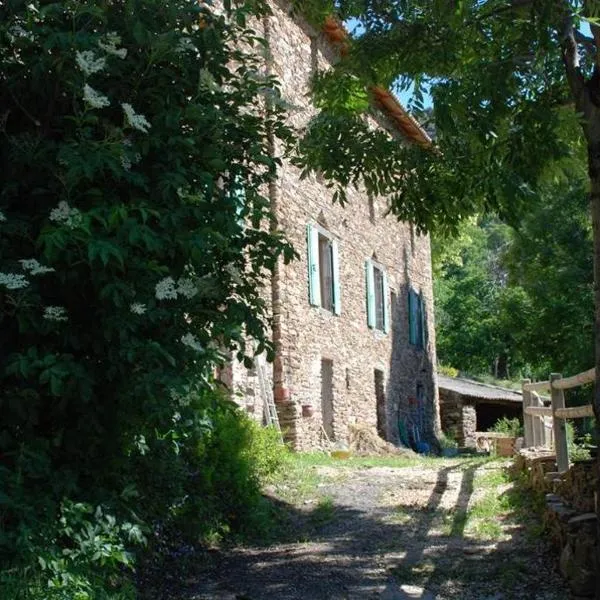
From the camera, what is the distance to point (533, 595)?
238 inches

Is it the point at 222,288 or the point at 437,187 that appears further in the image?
the point at 437,187

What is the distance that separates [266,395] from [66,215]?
9.16 m

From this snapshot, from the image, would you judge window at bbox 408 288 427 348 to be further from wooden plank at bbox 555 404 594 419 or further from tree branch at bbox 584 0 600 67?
tree branch at bbox 584 0 600 67

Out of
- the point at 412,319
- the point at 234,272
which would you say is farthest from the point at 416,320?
the point at 234,272

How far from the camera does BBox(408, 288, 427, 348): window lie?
22172 millimetres

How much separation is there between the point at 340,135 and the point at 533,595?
12.8 feet

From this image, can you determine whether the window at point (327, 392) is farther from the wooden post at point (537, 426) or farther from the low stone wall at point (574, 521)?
the low stone wall at point (574, 521)

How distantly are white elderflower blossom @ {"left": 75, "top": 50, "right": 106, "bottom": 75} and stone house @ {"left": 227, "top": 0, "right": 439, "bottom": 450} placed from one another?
652 cm

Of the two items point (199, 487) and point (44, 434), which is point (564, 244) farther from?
point (44, 434)

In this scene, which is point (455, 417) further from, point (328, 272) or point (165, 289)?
point (165, 289)

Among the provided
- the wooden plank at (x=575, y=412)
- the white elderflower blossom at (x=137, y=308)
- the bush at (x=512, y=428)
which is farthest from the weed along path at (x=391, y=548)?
the bush at (x=512, y=428)

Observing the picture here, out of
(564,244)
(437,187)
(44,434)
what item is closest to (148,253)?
(44,434)

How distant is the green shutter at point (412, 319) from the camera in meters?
22.1

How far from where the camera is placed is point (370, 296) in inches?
→ 739
